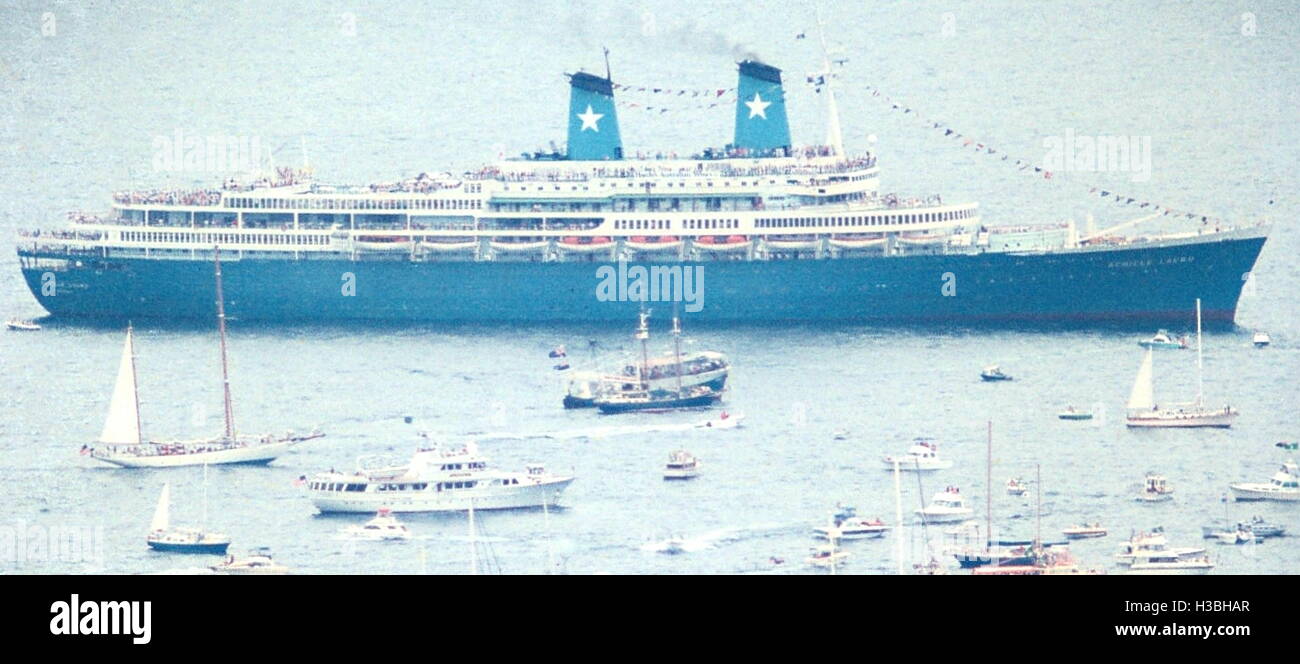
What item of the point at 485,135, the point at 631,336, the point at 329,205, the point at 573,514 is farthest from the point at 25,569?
the point at 485,135

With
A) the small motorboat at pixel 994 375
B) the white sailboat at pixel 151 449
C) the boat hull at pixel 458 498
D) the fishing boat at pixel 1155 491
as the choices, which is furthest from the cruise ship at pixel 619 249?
the boat hull at pixel 458 498

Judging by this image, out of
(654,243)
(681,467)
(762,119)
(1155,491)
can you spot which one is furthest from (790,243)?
(1155,491)

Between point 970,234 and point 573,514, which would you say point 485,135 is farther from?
point 573,514

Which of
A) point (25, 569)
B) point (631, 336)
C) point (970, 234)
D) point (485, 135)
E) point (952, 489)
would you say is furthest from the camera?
point (485, 135)

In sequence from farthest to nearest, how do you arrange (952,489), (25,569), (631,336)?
1. (631,336)
2. (952,489)
3. (25,569)

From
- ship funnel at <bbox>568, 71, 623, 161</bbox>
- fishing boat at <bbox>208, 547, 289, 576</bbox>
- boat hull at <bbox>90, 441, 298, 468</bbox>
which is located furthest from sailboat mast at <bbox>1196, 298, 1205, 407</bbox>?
fishing boat at <bbox>208, 547, 289, 576</bbox>

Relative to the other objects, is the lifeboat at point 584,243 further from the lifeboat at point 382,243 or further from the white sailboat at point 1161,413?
the white sailboat at point 1161,413

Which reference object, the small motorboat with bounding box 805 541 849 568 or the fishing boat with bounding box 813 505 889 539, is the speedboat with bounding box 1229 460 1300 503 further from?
the small motorboat with bounding box 805 541 849 568
